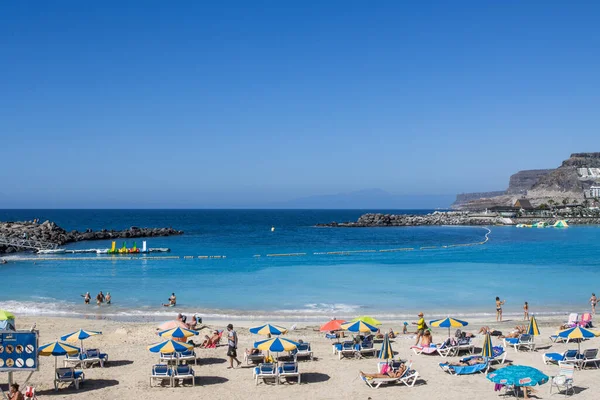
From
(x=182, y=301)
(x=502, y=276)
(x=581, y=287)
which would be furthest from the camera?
(x=502, y=276)

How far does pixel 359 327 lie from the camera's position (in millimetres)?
17391

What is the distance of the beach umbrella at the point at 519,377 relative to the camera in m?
12.4

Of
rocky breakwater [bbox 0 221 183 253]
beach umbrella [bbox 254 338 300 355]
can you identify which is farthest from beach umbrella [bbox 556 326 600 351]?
rocky breakwater [bbox 0 221 183 253]

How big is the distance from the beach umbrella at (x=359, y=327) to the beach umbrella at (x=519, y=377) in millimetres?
5122

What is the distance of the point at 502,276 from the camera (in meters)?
36.3

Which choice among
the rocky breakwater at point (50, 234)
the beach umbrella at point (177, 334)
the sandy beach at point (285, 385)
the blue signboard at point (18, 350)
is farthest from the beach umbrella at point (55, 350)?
the rocky breakwater at point (50, 234)

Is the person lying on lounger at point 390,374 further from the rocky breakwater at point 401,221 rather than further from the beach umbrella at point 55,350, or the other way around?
the rocky breakwater at point 401,221

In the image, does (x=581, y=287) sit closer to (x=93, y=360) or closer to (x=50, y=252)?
(x=93, y=360)

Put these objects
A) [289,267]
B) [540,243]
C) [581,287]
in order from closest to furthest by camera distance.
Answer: [581,287], [289,267], [540,243]

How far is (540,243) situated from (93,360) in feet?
198

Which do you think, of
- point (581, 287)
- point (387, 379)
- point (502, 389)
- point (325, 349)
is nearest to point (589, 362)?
point (502, 389)

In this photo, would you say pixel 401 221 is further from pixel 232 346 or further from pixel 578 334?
pixel 232 346

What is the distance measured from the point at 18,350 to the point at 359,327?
9.89 metres

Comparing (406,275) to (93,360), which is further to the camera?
(406,275)
